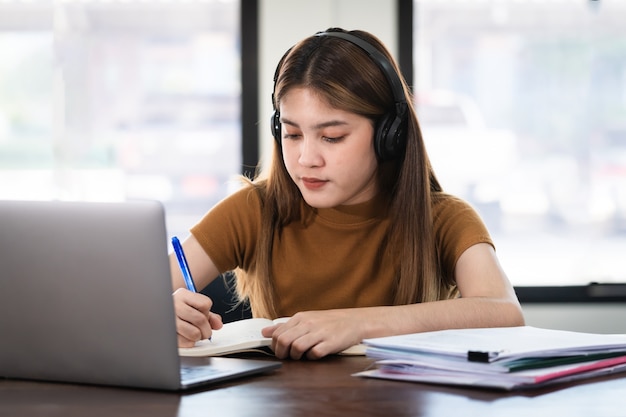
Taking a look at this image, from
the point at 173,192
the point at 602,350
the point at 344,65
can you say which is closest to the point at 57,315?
the point at 602,350

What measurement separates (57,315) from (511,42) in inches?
116

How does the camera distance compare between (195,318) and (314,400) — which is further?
(195,318)

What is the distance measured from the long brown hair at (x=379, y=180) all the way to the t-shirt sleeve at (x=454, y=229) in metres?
0.02

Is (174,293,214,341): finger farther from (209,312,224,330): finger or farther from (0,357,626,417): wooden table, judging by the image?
(0,357,626,417): wooden table

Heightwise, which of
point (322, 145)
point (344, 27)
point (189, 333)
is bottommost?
point (189, 333)

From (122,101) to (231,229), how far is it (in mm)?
1972

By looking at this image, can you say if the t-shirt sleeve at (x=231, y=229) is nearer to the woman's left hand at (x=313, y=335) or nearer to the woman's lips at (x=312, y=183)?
the woman's lips at (x=312, y=183)

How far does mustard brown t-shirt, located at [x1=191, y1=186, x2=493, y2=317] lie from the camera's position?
1736 millimetres

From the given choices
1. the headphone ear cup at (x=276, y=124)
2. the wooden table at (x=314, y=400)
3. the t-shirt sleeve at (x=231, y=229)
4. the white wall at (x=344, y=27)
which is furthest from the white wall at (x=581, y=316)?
the wooden table at (x=314, y=400)

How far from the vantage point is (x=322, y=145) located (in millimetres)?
1577

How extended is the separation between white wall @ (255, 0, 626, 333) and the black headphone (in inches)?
73.4

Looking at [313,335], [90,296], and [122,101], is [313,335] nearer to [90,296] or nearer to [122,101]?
[90,296]

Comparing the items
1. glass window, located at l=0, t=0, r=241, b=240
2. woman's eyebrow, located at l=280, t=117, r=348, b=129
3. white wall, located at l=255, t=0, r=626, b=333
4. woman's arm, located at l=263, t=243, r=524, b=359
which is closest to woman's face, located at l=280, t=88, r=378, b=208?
woman's eyebrow, located at l=280, t=117, r=348, b=129

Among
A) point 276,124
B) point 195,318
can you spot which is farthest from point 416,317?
point 276,124
